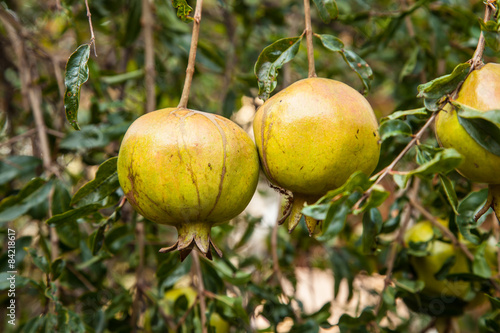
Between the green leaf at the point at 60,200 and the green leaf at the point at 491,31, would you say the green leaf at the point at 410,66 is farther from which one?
the green leaf at the point at 60,200

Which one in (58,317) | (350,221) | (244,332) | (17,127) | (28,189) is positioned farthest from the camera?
(350,221)

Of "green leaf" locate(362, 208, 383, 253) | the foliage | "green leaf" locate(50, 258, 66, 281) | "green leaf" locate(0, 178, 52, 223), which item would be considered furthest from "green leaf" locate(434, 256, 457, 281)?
"green leaf" locate(0, 178, 52, 223)

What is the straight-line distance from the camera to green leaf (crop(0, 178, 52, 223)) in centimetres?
141

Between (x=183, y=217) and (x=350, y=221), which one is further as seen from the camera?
(x=350, y=221)

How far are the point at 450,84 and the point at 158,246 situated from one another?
1275 millimetres

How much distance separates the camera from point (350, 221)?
Result: 2.51 metres

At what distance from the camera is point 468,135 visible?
82 cm

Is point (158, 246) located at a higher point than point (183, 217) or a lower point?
lower

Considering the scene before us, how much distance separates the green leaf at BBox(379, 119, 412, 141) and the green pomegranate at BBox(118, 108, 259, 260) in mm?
255

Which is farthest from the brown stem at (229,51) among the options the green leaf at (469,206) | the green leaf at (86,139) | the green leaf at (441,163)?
the green leaf at (441,163)

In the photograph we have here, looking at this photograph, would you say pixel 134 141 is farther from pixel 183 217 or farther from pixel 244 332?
pixel 244 332

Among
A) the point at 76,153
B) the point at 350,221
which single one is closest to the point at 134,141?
the point at 76,153

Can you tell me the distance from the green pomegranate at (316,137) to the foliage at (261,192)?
64mm

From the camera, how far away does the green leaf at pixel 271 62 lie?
101cm
